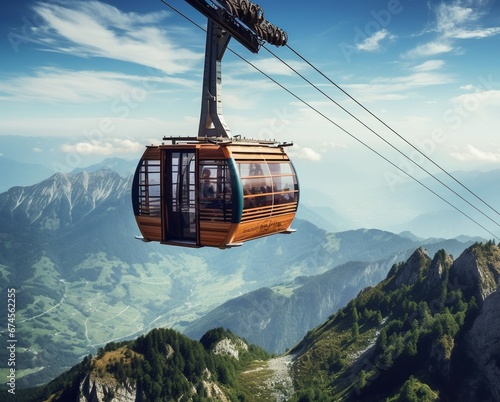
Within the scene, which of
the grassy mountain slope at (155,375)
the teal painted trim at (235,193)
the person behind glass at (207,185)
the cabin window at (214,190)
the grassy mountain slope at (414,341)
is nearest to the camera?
the teal painted trim at (235,193)

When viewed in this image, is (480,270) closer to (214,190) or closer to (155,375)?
(155,375)

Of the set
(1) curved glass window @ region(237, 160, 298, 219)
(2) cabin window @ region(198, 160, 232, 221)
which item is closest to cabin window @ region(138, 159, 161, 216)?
(2) cabin window @ region(198, 160, 232, 221)

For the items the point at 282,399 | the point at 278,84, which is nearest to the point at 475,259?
the point at 282,399

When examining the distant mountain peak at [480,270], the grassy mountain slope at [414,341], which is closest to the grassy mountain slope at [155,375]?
the grassy mountain slope at [414,341]

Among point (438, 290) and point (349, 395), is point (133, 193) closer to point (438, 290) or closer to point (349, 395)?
point (349, 395)

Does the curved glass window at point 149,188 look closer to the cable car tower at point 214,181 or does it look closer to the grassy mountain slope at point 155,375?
the cable car tower at point 214,181

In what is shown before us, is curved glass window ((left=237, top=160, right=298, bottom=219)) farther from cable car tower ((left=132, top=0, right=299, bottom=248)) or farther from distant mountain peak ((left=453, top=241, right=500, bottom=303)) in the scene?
distant mountain peak ((left=453, top=241, right=500, bottom=303))

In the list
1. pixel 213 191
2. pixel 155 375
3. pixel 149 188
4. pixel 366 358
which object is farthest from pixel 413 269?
pixel 213 191
